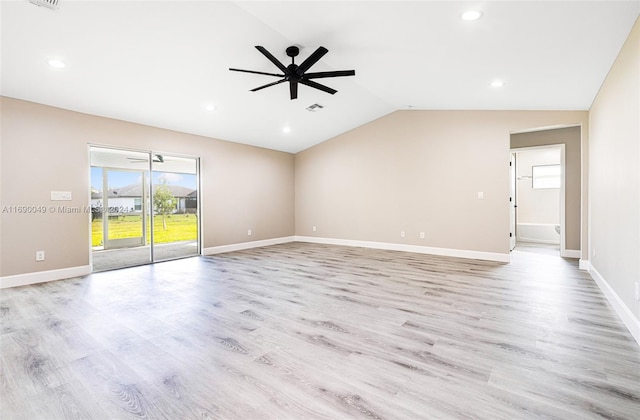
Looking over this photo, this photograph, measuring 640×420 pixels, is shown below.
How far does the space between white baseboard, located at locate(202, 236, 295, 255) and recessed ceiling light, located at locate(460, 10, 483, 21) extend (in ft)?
18.5

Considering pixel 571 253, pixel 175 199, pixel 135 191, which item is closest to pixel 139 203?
pixel 135 191

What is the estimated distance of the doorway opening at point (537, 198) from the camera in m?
7.21

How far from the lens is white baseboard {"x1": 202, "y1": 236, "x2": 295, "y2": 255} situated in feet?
20.0

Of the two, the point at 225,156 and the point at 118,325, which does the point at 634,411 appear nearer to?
the point at 118,325

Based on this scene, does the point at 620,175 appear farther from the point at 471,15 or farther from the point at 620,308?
the point at 471,15

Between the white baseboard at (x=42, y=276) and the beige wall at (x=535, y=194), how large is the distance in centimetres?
981

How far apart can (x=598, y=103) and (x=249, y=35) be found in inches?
176

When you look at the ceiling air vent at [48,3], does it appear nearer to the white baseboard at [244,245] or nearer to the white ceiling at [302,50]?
the white ceiling at [302,50]

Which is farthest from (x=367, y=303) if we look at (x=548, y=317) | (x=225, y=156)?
(x=225, y=156)

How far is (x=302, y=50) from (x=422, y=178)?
12.0 ft

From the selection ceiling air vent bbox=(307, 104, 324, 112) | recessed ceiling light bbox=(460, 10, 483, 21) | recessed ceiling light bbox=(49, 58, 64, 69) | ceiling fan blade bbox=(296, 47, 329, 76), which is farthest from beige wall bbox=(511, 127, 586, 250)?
recessed ceiling light bbox=(49, 58, 64, 69)

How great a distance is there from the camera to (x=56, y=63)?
3227 millimetres

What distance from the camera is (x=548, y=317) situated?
8.71ft

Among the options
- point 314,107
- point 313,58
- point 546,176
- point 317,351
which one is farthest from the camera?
point 546,176
